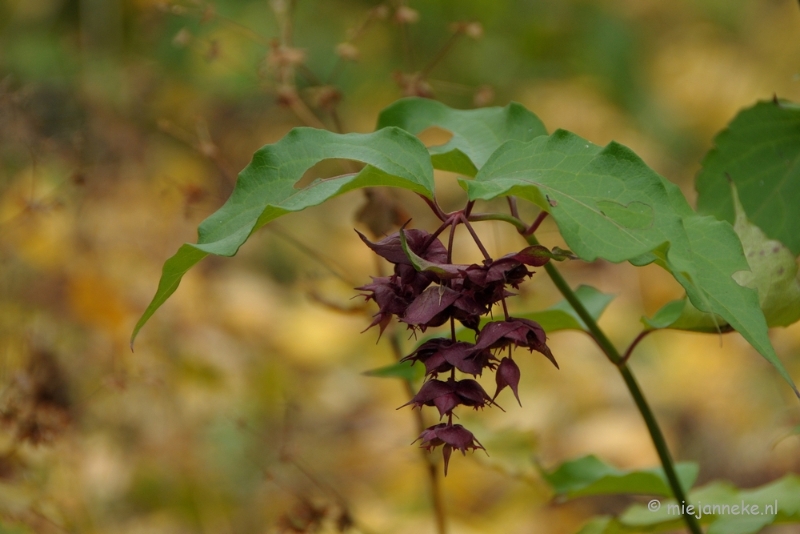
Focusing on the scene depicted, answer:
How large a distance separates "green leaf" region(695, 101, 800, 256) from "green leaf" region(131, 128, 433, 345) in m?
0.40

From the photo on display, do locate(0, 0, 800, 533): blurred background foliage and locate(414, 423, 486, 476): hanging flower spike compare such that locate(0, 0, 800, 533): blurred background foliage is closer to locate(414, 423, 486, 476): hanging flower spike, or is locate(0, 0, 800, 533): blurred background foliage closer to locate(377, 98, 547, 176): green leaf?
locate(377, 98, 547, 176): green leaf

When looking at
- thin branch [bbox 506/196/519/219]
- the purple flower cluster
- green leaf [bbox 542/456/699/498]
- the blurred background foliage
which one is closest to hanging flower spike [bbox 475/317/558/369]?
the purple flower cluster

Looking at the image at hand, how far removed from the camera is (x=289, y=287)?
252 cm

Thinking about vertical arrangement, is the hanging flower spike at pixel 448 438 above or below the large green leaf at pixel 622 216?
below

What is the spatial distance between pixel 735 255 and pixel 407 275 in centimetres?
20

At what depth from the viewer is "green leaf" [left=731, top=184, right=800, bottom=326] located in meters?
0.60

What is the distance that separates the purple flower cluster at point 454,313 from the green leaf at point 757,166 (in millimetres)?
369

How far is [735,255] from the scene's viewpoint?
0.48m

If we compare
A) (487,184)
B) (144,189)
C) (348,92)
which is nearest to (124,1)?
(348,92)

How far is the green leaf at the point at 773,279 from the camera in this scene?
60 centimetres

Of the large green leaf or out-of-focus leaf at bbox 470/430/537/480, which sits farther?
out-of-focus leaf at bbox 470/430/537/480

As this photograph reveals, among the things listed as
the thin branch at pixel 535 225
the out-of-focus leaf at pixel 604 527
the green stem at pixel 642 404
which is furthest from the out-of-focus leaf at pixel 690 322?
the out-of-focus leaf at pixel 604 527

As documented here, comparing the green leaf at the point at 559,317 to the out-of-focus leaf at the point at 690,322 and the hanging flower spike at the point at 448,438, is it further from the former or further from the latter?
the hanging flower spike at the point at 448,438

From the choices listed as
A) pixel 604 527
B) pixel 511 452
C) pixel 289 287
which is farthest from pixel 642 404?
pixel 289 287
